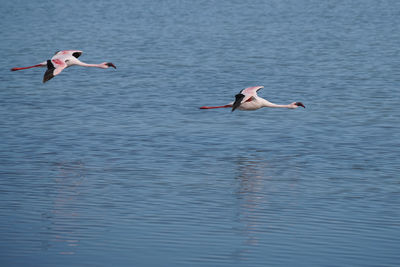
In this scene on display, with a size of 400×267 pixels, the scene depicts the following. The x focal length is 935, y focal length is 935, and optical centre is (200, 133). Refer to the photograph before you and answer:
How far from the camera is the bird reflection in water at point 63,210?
14.7 m

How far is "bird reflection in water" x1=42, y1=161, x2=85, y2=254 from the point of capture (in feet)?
48.1

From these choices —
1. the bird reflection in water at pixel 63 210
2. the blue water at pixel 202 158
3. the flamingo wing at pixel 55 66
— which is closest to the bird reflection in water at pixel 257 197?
the blue water at pixel 202 158

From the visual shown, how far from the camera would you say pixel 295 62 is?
143 feet

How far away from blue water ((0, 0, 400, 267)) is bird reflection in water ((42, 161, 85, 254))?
1.6 inches

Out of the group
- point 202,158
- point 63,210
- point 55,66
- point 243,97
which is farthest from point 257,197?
point 55,66

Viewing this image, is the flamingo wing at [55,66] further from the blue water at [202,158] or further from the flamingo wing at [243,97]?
the flamingo wing at [243,97]

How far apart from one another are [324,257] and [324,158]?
862 cm

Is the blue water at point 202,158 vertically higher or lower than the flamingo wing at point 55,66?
lower

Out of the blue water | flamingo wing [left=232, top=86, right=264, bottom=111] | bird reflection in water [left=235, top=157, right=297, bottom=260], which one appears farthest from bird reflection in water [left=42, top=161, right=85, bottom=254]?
flamingo wing [left=232, top=86, right=264, bottom=111]

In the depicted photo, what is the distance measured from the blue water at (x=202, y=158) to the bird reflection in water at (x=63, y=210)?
4 cm

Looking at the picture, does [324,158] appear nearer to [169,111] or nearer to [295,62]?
[169,111]

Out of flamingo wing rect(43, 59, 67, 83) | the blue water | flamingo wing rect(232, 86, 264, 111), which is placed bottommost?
the blue water

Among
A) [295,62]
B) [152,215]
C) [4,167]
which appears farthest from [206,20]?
[152,215]

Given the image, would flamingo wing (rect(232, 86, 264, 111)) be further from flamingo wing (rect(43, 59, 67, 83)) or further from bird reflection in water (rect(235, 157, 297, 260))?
flamingo wing (rect(43, 59, 67, 83))
